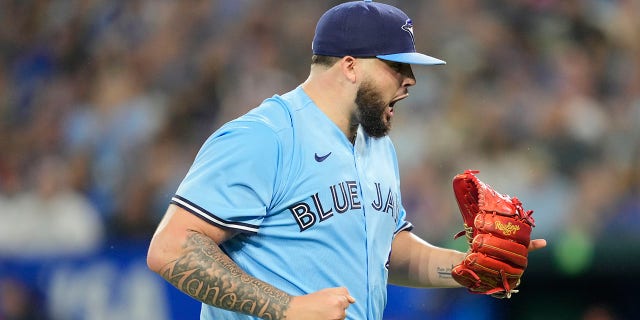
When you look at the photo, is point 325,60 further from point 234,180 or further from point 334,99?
point 234,180

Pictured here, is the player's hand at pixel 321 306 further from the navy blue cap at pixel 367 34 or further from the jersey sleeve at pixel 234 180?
the navy blue cap at pixel 367 34

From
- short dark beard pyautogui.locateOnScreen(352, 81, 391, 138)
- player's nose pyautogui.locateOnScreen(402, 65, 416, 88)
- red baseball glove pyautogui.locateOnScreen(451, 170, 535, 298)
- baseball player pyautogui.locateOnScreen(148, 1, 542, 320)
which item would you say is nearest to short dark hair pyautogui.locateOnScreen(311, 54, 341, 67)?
baseball player pyautogui.locateOnScreen(148, 1, 542, 320)

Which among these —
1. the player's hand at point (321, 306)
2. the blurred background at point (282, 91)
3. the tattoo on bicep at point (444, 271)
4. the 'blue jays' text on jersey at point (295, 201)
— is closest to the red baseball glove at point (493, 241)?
the tattoo on bicep at point (444, 271)

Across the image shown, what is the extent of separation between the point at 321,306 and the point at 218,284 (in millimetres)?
331

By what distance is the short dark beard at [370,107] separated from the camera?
354 cm

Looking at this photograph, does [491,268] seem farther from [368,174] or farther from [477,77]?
[477,77]

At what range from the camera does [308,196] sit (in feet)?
10.9

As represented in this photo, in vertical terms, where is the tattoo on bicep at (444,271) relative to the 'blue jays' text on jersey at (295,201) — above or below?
below

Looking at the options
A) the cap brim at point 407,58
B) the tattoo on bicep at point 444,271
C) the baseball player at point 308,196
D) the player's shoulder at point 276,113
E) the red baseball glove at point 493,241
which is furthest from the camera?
the tattoo on bicep at point 444,271

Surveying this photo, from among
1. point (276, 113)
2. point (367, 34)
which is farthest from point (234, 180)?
point (367, 34)

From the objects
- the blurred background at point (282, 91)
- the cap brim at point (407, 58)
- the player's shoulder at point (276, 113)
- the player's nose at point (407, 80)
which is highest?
the cap brim at point (407, 58)

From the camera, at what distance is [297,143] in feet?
11.0

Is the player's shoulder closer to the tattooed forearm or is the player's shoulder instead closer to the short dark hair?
the short dark hair

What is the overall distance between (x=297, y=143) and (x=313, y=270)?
0.43 m
